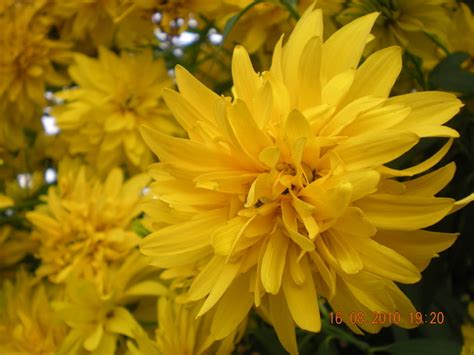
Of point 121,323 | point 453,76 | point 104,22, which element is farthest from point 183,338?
point 104,22

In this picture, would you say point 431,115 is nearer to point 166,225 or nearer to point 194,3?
point 166,225

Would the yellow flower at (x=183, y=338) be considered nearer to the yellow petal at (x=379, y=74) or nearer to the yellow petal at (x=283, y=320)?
the yellow petal at (x=283, y=320)

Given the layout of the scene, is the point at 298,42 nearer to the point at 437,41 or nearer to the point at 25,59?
the point at 437,41

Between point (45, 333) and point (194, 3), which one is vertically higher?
point (194, 3)

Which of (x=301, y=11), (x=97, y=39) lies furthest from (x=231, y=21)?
(x=97, y=39)

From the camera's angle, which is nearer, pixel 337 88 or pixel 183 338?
pixel 337 88

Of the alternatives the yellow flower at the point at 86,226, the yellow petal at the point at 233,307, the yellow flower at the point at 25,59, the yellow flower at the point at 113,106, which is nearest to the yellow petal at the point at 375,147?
the yellow petal at the point at 233,307
